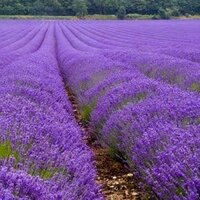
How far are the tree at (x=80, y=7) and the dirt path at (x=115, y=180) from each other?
50.3 m

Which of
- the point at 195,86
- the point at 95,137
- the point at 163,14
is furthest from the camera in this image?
Answer: the point at 163,14

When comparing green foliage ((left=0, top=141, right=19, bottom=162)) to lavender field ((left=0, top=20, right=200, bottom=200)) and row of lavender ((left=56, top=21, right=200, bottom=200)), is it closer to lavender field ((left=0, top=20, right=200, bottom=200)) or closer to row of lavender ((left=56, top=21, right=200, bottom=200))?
lavender field ((left=0, top=20, right=200, bottom=200))

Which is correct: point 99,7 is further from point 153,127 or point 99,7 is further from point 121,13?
point 153,127

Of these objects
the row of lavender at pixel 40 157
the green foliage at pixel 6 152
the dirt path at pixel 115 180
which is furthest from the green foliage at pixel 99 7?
the green foliage at pixel 6 152

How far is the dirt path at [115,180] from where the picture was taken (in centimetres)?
368

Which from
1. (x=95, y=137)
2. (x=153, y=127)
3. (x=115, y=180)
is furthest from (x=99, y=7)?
(x=153, y=127)

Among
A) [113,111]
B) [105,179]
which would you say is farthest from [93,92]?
[105,179]

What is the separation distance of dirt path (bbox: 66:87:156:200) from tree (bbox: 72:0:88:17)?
5026 cm

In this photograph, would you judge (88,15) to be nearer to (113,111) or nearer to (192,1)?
(192,1)

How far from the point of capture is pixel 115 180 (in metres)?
4.11

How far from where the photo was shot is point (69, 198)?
1932 mm

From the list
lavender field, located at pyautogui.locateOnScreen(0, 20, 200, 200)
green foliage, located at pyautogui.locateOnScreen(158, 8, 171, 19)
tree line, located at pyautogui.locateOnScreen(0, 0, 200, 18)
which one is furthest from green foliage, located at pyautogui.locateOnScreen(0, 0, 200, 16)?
lavender field, located at pyautogui.locateOnScreen(0, 20, 200, 200)

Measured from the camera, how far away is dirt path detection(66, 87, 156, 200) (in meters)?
3.68

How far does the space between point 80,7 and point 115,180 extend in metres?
52.0
